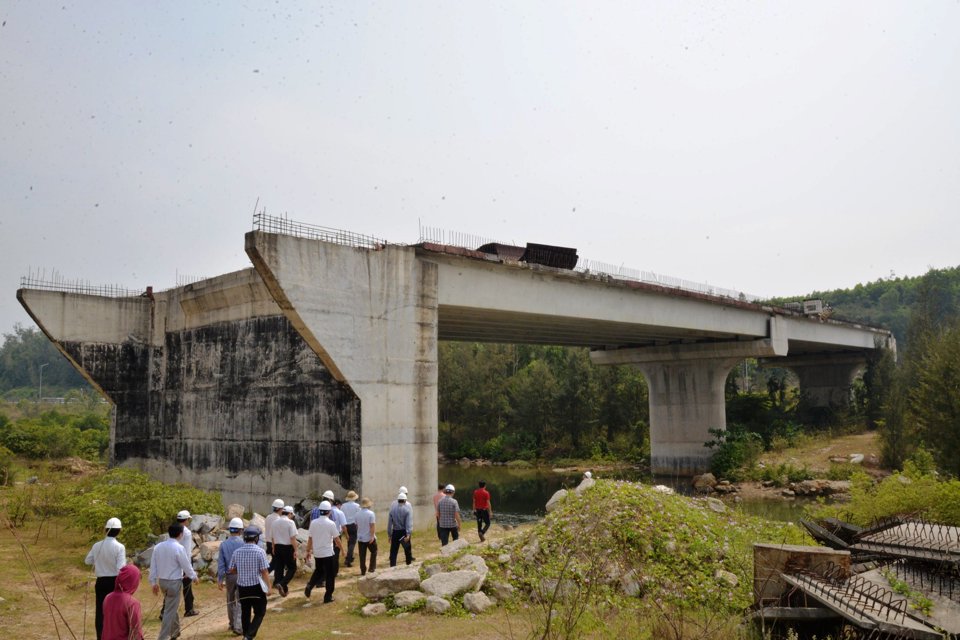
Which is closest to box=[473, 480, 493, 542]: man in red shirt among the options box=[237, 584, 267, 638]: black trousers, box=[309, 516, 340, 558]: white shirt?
box=[309, 516, 340, 558]: white shirt

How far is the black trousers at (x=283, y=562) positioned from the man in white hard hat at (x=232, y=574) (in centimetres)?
163

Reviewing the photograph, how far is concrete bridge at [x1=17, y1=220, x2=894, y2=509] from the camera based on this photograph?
1864 cm

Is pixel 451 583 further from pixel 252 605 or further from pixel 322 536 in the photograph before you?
pixel 252 605

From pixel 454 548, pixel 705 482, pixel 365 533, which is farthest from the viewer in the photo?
pixel 705 482

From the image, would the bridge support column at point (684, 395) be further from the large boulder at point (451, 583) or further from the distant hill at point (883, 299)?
the distant hill at point (883, 299)

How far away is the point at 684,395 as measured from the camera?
136 ft

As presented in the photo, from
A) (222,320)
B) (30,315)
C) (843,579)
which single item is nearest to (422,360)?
(222,320)

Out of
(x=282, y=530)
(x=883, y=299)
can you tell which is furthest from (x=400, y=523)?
(x=883, y=299)

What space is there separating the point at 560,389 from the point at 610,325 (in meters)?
31.2

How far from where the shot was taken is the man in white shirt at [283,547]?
1218 cm

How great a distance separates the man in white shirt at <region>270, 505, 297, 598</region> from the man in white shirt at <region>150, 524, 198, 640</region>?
91.3 inches

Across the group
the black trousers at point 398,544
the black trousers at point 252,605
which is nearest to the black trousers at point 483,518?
the black trousers at point 398,544

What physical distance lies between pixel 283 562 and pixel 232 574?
2.11 m

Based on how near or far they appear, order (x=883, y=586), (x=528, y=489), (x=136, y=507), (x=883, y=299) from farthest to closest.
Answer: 1. (x=883, y=299)
2. (x=528, y=489)
3. (x=136, y=507)
4. (x=883, y=586)
